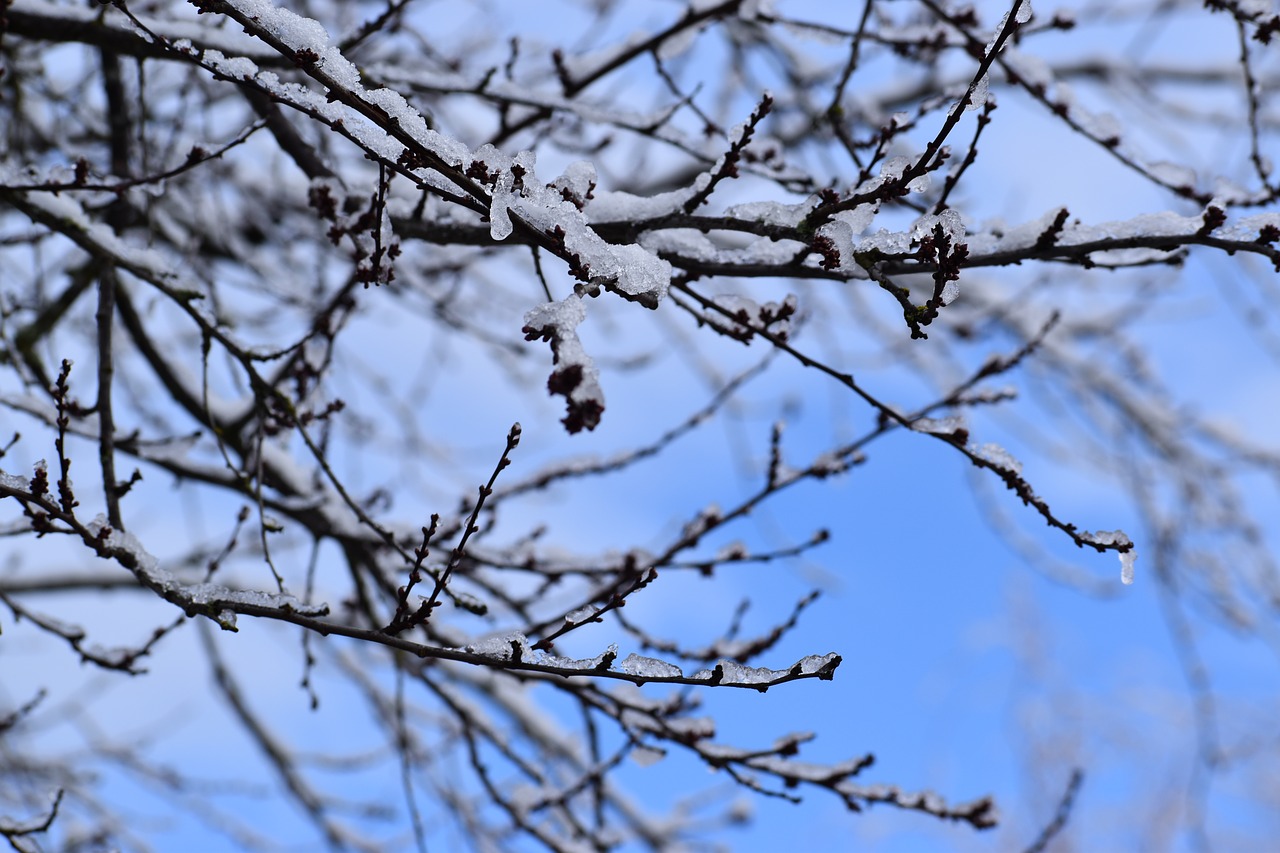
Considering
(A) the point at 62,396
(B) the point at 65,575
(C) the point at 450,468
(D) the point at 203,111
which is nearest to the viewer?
(A) the point at 62,396

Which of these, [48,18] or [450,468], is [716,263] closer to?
[48,18]

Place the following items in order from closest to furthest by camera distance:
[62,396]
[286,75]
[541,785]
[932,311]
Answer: [932,311] < [62,396] < [286,75] < [541,785]

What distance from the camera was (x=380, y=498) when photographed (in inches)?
105

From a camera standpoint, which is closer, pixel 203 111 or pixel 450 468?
pixel 203 111

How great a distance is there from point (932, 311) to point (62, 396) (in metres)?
1.40

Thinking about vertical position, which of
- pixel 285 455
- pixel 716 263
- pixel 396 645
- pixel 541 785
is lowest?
pixel 396 645

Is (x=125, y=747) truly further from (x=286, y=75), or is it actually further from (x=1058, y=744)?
(x=1058, y=744)

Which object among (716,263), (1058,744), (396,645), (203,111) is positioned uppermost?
(1058,744)

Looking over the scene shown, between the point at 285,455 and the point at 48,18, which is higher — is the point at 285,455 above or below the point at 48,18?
below

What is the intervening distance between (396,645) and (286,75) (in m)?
1.83

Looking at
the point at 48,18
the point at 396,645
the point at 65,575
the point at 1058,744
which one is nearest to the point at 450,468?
the point at 65,575

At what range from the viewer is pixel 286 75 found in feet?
8.26

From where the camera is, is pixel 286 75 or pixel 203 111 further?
pixel 203 111

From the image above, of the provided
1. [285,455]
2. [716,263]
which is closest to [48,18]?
[285,455]
